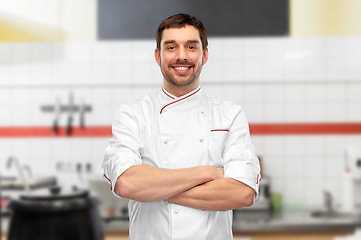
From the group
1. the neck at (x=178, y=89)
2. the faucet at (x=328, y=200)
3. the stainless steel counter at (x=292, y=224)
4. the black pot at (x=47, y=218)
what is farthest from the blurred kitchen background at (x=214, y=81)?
the neck at (x=178, y=89)

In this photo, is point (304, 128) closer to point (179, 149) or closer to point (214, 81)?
point (214, 81)

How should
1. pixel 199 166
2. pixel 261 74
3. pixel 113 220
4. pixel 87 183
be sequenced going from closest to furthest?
1. pixel 199 166
2. pixel 113 220
3. pixel 87 183
4. pixel 261 74

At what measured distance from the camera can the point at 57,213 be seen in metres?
2.27

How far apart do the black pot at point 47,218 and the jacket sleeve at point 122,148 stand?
1.31 m

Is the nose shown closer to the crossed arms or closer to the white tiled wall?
the crossed arms

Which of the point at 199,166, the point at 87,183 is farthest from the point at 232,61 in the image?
the point at 199,166

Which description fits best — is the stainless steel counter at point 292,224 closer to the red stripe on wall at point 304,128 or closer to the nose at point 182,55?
the red stripe on wall at point 304,128

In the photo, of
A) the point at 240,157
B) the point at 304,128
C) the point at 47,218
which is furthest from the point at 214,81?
the point at 240,157

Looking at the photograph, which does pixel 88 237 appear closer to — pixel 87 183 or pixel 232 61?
pixel 87 183

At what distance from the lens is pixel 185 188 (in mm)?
1032

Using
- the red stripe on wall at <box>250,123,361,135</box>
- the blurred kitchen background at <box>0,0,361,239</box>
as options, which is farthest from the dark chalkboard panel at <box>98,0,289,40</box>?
the red stripe on wall at <box>250,123,361,135</box>

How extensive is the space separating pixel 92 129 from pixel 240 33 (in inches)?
58.2

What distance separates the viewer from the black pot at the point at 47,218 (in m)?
2.25

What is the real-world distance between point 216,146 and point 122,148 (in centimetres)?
28
